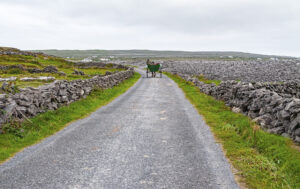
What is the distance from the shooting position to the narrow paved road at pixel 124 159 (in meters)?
5.57

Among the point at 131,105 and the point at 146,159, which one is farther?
the point at 131,105

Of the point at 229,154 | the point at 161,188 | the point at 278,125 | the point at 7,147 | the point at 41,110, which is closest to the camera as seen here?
the point at 161,188

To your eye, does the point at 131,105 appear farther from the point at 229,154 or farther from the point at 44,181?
the point at 44,181

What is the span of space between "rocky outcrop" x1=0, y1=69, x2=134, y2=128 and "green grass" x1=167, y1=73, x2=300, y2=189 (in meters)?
7.95

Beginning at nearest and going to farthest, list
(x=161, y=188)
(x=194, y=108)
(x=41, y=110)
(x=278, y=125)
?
(x=161, y=188) → (x=278, y=125) → (x=41, y=110) → (x=194, y=108)

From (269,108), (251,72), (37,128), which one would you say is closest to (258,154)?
(269,108)

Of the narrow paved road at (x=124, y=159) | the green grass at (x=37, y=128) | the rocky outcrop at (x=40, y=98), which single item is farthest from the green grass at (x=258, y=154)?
the rocky outcrop at (x=40, y=98)

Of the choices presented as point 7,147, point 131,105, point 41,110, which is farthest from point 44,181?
point 131,105

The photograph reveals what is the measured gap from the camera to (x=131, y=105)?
1594 centimetres

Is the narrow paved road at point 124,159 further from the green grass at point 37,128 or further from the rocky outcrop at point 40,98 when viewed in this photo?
the rocky outcrop at point 40,98

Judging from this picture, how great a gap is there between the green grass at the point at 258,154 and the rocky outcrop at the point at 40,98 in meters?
7.95

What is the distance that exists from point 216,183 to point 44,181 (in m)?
3.81

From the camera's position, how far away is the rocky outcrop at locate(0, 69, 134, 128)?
390 inches

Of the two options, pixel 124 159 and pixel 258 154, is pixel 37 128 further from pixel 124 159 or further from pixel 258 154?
pixel 258 154
